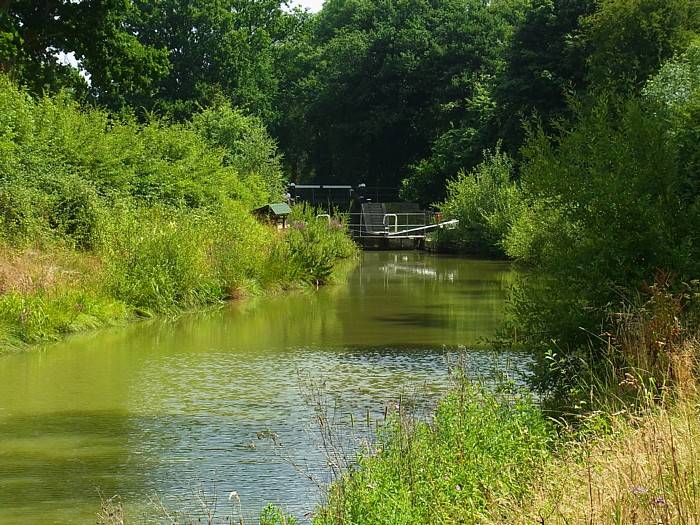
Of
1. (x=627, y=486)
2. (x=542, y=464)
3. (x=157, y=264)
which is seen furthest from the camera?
(x=157, y=264)

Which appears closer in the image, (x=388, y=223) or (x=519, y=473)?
(x=519, y=473)

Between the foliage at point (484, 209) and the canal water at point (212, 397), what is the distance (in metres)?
20.6

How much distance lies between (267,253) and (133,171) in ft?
12.9

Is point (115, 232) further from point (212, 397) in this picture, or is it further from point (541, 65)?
point (541, 65)

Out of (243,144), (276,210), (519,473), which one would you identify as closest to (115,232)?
(276,210)

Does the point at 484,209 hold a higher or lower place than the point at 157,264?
higher

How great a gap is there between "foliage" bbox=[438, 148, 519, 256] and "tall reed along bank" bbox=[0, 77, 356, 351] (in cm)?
1409

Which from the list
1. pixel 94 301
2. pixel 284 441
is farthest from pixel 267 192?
pixel 284 441

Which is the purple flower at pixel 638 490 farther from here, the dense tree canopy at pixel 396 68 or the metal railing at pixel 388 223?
the metal railing at pixel 388 223

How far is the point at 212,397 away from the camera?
13266 millimetres

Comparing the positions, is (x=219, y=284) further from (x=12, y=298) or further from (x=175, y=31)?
(x=175, y=31)

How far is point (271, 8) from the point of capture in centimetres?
7200

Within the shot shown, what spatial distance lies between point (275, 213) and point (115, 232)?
40.7 ft

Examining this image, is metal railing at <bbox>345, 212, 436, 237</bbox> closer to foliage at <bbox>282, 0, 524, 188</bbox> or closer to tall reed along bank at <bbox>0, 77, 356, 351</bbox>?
foliage at <bbox>282, 0, 524, 188</bbox>
